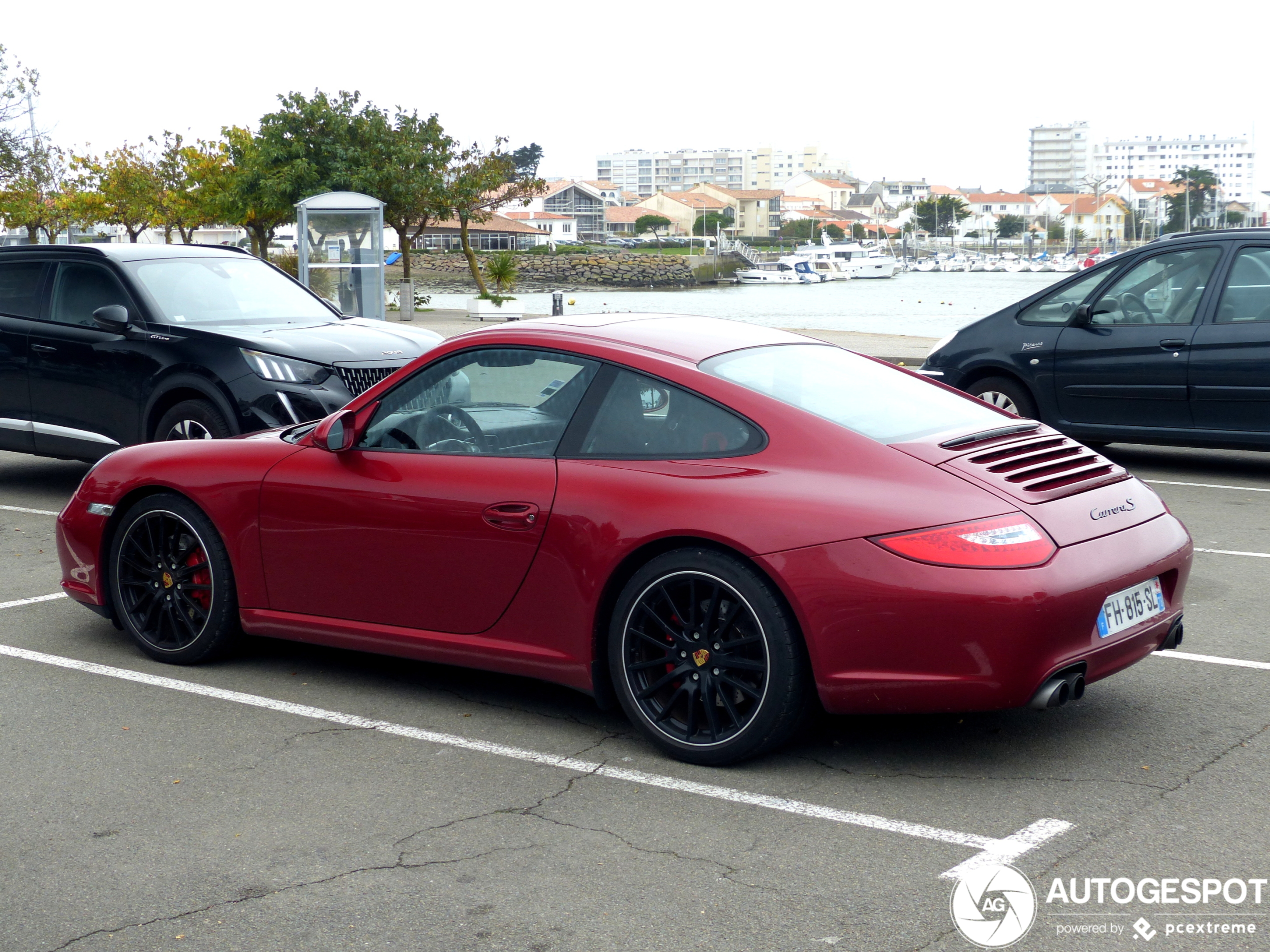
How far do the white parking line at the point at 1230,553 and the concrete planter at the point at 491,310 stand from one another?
75.6 feet

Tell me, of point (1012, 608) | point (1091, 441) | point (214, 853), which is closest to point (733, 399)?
point (1012, 608)

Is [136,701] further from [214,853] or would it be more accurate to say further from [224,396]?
[224,396]

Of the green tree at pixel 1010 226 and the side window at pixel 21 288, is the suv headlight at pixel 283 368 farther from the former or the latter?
the green tree at pixel 1010 226

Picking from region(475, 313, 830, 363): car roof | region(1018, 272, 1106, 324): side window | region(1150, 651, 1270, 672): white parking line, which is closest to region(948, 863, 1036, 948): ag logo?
region(475, 313, 830, 363): car roof

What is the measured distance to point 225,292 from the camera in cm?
1007

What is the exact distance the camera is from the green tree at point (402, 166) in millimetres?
30969

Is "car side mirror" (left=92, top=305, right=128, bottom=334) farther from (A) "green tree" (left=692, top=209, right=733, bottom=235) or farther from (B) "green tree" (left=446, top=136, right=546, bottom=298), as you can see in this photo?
(A) "green tree" (left=692, top=209, right=733, bottom=235)

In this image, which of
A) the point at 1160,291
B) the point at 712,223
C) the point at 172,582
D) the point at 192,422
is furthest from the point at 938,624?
the point at 712,223

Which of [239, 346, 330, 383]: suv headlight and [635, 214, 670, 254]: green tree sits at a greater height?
[635, 214, 670, 254]: green tree

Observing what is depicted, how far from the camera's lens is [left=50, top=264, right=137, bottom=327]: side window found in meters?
9.69

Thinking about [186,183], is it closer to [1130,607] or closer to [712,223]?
[1130,607]

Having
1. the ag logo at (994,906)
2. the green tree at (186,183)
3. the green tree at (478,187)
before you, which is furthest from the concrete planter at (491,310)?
the ag logo at (994,906)

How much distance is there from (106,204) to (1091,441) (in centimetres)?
4687

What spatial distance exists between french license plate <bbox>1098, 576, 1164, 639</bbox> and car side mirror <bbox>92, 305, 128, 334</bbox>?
23.5ft
